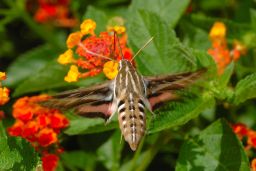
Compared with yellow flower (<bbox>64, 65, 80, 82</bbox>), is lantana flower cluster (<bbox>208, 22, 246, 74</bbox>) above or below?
above

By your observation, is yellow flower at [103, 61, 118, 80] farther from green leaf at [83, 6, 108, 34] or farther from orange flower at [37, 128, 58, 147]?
green leaf at [83, 6, 108, 34]

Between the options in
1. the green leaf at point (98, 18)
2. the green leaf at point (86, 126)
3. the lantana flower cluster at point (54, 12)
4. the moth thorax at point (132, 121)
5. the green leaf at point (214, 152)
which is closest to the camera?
the moth thorax at point (132, 121)

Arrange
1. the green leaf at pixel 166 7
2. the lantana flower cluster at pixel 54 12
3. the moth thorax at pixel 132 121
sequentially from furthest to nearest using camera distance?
1. the lantana flower cluster at pixel 54 12
2. the green leaf at pixel 166 7
3. the moth thorax at pixel 132 121

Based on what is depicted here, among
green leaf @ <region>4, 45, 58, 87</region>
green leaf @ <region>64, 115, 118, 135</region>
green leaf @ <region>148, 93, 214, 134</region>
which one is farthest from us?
green leaf @ <region>4, 45, 58, 87</region>

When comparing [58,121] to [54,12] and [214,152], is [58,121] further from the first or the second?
[54,12]

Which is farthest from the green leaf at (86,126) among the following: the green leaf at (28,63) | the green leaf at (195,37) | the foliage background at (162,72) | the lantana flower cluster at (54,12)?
the lantana flower cluster at (54,12)

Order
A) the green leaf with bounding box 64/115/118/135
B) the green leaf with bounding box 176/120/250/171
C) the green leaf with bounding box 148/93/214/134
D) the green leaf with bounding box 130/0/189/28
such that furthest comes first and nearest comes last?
the green leaf with bounding box 130/0/189/28
the green leaf with bounding box 64/115/118/135
the green leaf with bounding box 176/120/250/171
the green leaf with bounding box 148/93/214/134

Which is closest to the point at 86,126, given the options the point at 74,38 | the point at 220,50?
the point at 74,38

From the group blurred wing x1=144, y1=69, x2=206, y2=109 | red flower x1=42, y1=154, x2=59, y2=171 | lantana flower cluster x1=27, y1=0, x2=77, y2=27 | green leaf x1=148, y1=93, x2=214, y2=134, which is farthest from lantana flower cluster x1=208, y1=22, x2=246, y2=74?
lantana flower cluster x1=27, y1=0, x2=77, y2=27

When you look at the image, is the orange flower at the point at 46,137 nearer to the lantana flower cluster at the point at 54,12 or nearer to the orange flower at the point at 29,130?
the orange flower at the point at 29,130
